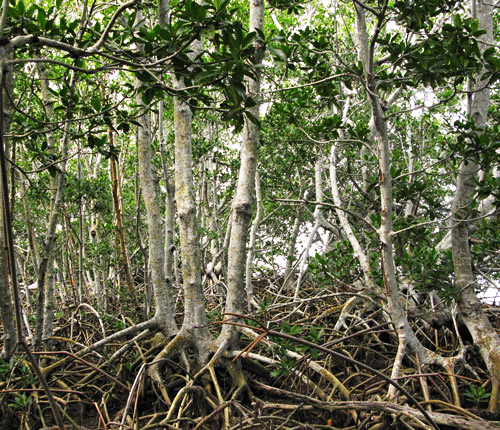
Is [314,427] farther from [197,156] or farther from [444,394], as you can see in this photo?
[197,156]

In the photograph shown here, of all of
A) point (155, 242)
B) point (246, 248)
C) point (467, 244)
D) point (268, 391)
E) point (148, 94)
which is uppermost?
point (148, 94)

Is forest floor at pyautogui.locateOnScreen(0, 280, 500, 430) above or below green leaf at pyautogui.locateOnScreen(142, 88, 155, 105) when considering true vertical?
below

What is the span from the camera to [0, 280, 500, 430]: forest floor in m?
2.60

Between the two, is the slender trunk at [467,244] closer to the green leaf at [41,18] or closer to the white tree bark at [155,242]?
the white tree bark at [155,242]

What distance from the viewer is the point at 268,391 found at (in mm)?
3199

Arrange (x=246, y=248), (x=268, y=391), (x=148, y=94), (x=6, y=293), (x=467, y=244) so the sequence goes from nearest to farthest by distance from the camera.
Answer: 1. (x=148, y=94)
2. (x=6, y=293)
3. (x=268, y=391)
4. (x=467, y=244)
5. (x=246, y=248)

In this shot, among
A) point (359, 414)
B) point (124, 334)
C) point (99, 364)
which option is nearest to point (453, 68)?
point (359, 414)

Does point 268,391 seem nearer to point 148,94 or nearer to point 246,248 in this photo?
point 246,248

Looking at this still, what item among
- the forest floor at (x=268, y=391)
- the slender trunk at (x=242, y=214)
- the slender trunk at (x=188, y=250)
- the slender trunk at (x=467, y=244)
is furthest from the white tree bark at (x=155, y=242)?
the slender trunk at (x=467, y=244)

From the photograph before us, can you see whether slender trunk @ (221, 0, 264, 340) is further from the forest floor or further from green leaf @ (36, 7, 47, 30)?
green leaf @ (36, 7, 47, 30)

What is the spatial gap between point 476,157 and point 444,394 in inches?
68.1

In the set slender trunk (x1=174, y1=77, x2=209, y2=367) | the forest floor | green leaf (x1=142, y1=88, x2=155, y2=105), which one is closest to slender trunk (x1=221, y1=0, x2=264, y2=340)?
slender trunk (x1=174, y1=77, x2=209, y2=367)

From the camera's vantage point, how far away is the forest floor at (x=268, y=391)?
2600mm

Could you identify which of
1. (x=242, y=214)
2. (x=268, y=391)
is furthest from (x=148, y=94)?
(x=268, y=391)
